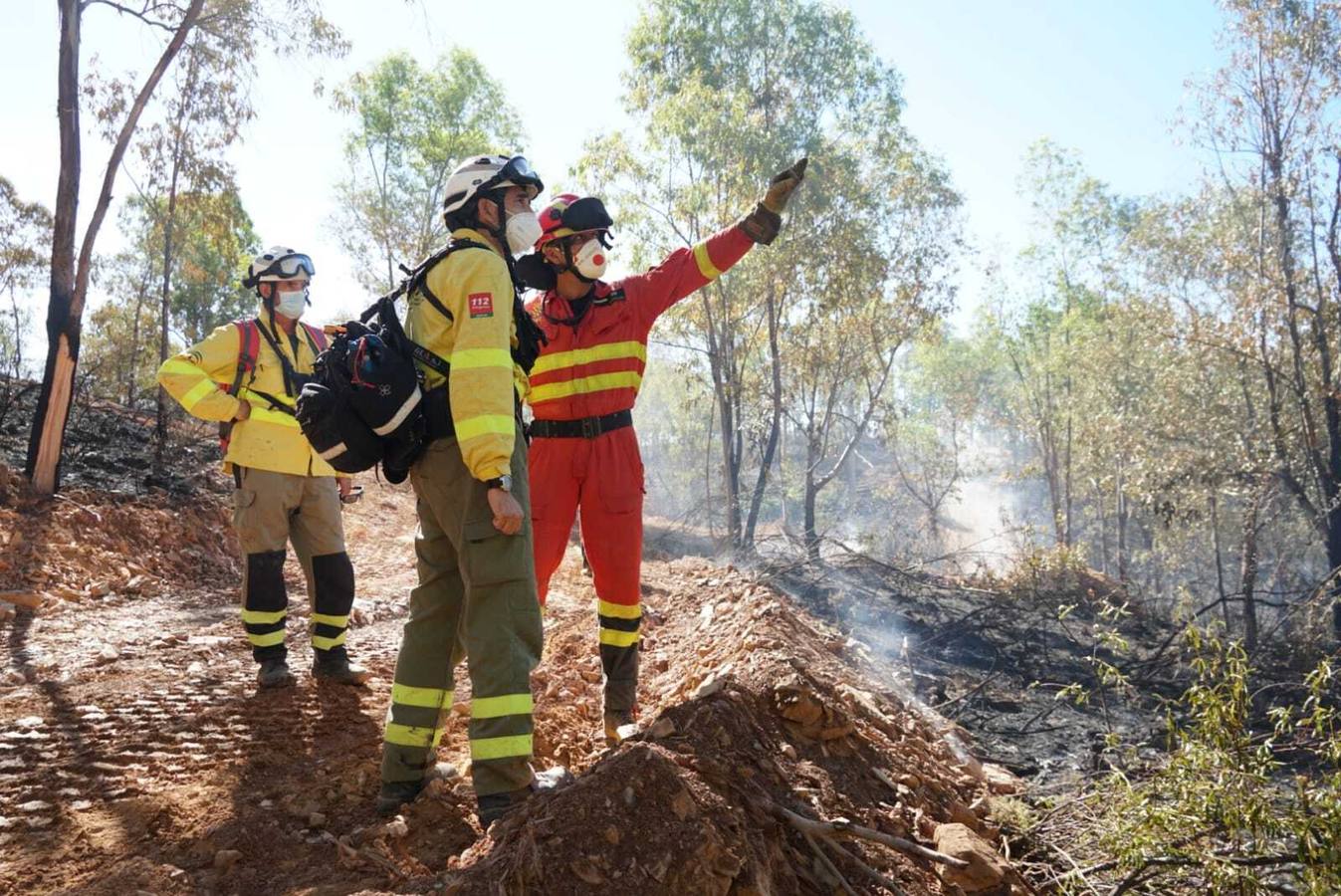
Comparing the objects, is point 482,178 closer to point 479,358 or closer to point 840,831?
point 479,358

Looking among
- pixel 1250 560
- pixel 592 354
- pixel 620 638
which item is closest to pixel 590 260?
pixel 592 354

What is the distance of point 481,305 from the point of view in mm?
2607

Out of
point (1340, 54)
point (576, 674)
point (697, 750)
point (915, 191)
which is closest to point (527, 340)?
point (697, 750)

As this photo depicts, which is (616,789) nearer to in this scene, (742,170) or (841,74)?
(742,170)

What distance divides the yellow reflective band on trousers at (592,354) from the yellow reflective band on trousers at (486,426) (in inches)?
36.1

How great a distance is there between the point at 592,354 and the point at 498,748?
1609 millimetres

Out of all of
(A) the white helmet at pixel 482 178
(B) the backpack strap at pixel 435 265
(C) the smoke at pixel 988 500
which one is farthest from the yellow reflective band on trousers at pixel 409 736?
(C) the smoke at pixel 988 500

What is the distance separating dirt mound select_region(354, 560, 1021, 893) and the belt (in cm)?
105

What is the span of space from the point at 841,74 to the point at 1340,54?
7687mm

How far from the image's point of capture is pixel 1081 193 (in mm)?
25797

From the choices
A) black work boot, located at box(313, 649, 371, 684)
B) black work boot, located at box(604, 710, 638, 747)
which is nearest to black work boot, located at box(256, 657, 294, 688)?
black work boot, located at box(313, 649, 371, 684)

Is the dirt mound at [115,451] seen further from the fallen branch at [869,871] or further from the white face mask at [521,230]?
the fallen branch at [869,871]

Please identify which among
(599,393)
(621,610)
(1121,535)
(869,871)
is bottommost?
(1121,535)

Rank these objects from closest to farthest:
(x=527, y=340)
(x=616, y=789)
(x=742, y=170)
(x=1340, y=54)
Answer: (x=616, y=789) → (x=527, y=340) → (x=1340, y=54) → (x=742, y=170)
